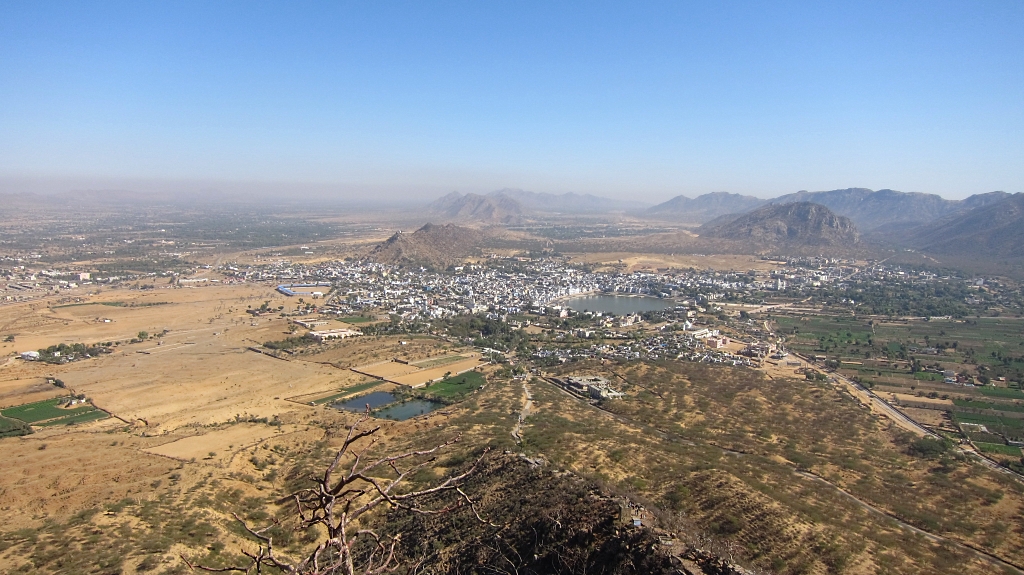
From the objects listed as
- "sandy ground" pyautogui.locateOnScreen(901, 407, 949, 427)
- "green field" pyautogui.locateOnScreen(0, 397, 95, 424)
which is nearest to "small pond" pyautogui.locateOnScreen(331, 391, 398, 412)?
"green field" pyautogui.locateOnScreen(0, 397, 95, 424)

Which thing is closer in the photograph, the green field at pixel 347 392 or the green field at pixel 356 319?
the green field at pixel 347 392

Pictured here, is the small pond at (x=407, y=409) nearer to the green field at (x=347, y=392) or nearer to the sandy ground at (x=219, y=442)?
the green field at (x=347, y=392)

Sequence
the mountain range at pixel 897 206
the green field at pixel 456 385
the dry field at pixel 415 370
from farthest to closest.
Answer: the mountain range at pixel 897 206
the dry field at pixel 415 370
the green field at pixel 456 385

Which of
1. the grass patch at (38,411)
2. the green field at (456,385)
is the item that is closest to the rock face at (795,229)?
the green field at (456,385)

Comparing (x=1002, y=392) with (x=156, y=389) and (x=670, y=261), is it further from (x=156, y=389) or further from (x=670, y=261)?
(x=670, y=261)

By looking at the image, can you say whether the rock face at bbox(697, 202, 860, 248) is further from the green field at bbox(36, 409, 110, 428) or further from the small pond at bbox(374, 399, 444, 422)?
the green field at bbox(36, 409, 110, 428)

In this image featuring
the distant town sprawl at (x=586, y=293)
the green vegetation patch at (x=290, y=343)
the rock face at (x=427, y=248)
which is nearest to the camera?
the green vegetation patch at (x=290, y=343)
